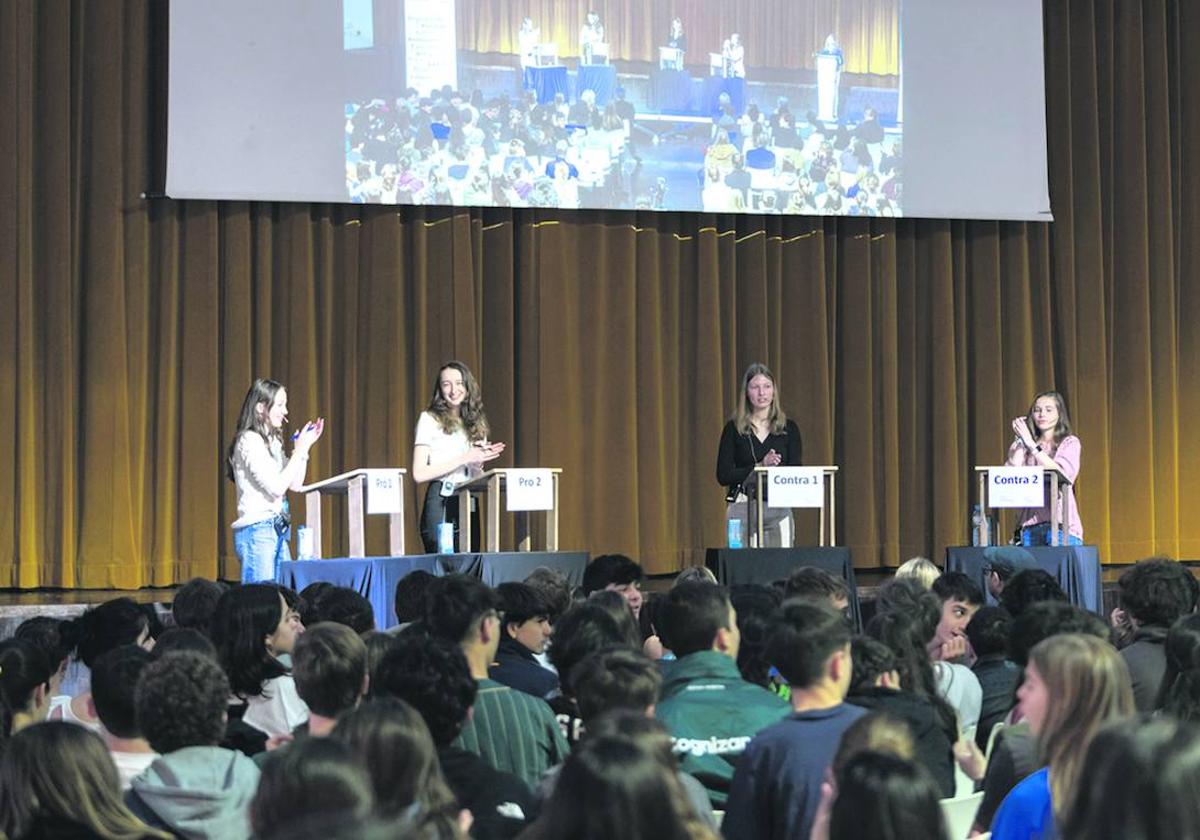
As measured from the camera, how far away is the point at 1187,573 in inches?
167

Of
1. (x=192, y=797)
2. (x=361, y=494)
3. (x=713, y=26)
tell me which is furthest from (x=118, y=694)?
(x=713, y=26)

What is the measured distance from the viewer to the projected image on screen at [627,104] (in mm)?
9594

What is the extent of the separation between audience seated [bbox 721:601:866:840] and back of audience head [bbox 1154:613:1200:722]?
66 centimetres

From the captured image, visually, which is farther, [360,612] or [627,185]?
[627,185]

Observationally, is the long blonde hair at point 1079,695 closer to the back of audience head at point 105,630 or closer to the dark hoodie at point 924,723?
the dark hoodie at point 924,723

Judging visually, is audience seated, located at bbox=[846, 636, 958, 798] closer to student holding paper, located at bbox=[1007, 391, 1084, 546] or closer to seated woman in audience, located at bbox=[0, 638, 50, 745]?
seated woman in audience, located at bbox=[0, 638, 50, 745]

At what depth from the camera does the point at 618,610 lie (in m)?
3.73

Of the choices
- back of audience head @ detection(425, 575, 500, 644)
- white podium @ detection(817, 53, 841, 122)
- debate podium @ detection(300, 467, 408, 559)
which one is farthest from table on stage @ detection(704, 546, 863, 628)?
back of audience head @ detection(425, 575, 500, 644)

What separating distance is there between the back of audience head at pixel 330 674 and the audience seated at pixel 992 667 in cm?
167

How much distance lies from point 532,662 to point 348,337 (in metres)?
6.25

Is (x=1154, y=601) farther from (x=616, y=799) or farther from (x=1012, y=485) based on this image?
(x=1012, y=485)

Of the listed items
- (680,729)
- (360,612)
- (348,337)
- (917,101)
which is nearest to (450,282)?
(348,337)

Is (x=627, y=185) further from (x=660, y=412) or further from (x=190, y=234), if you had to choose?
(x=190, y=234)

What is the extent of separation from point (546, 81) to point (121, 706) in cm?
741
